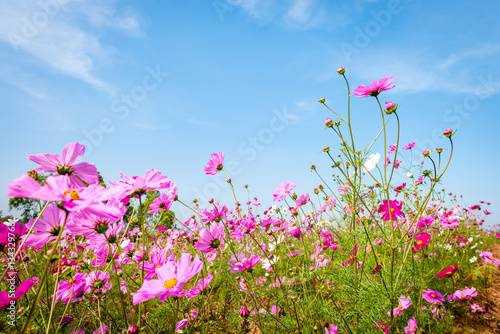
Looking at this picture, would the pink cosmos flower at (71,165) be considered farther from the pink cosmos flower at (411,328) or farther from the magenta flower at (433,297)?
the magenta flower at (433,297)

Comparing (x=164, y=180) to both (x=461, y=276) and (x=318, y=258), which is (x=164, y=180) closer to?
(x=318, y=258)

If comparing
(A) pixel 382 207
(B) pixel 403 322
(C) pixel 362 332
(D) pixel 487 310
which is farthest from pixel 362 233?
(D) pixel 487 310

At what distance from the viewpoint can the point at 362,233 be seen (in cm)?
125

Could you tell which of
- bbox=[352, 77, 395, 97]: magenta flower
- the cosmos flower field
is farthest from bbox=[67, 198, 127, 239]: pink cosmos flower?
bbox=[352, 77, 395, 97]: magenta flower

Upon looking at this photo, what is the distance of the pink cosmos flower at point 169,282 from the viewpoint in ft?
2.10

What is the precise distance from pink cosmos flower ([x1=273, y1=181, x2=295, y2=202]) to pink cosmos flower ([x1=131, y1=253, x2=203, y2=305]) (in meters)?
1.25

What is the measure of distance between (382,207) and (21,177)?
138 cm

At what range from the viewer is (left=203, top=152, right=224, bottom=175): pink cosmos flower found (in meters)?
1.63

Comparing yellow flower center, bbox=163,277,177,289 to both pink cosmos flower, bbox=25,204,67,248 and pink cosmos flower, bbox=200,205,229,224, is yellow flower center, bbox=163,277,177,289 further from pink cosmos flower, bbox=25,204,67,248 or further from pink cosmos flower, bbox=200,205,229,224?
pink cosmos flower, bbox=200,205,229,224

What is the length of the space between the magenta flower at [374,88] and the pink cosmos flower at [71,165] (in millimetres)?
1064

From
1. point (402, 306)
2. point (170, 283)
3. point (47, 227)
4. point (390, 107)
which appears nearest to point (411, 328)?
point (402, 306)

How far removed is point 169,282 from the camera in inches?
29.0

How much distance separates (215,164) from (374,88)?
975 mm

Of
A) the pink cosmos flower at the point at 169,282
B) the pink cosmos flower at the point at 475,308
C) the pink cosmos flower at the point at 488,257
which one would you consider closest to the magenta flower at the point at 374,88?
the pink cosmos flower at the point at 169,282
